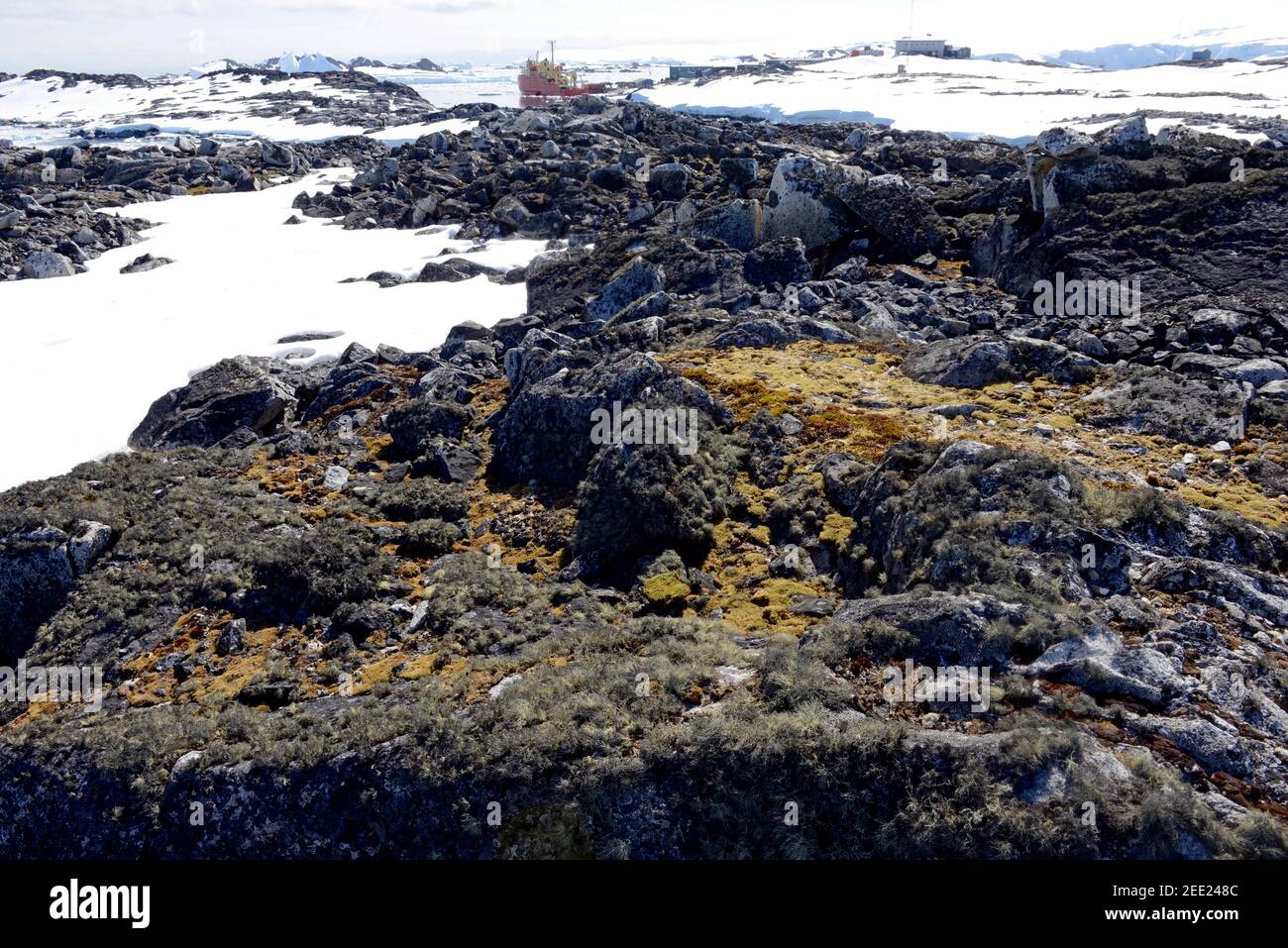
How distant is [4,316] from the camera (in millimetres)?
29641

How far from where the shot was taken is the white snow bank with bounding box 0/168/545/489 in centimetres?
2180

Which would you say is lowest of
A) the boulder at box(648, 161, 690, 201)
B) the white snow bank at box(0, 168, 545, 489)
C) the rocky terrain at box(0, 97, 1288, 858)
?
the rocky terrain at box(0, 97, 1288, 858)

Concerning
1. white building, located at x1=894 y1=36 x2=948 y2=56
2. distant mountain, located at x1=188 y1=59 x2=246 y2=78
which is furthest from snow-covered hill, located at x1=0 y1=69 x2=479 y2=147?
white building, located at x1=894 y1=36 x2=948 y2=56

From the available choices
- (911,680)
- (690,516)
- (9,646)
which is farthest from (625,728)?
(9,646)

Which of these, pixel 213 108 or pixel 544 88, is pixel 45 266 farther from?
pixel 544 88

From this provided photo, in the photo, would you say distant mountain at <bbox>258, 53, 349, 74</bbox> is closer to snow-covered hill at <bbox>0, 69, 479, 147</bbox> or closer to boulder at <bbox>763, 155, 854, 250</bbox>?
snow-covered hill at <bbox>0, 69, 479, 147</bbox>

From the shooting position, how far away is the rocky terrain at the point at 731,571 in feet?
22.8

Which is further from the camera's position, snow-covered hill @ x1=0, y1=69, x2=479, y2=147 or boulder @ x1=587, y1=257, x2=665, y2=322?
snow-covered hill @ x1=0, y1=69, x2=479, y2=147

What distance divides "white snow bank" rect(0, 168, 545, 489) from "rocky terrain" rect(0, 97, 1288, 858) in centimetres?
296

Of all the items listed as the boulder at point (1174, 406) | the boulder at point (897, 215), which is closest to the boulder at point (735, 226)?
the boulder at point (897, 215)

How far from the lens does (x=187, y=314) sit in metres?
29.8

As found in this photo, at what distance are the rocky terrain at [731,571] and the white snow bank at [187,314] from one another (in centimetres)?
296
